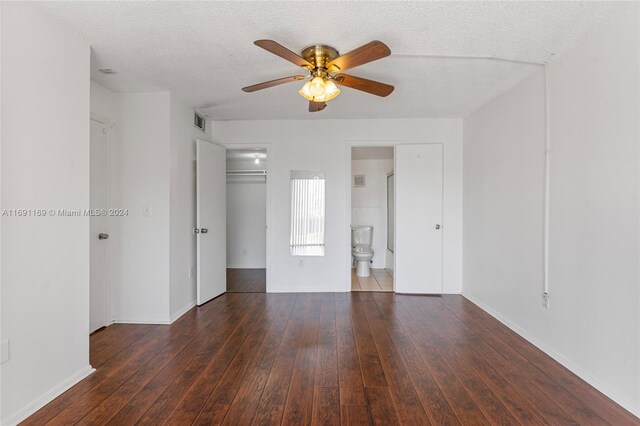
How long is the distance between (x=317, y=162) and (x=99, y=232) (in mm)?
2635

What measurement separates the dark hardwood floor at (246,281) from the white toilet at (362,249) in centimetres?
158

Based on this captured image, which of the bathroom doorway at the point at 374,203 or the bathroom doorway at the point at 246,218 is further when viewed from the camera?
the bathroom doorway at the point at 246,218

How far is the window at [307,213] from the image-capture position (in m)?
4.21

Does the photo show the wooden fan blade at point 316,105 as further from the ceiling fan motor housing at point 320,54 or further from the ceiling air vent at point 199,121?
the ceiling air vent at point 199,121

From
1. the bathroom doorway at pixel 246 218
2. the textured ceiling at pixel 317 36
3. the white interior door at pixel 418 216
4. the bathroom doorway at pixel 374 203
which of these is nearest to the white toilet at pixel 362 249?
the bathroom doorway at pixel 374 203

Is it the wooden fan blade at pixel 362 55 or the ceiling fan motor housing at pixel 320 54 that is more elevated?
the ceiling fan motor housing at pixel 320 54

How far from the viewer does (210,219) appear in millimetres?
3795

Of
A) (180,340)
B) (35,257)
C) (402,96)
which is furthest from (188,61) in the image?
(180,340)

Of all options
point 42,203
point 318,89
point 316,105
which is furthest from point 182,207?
point 318,89

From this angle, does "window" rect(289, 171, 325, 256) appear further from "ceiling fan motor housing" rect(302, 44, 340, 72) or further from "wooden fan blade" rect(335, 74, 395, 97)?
"ceiling fan motor housing" rect(302, 44, 340, 72)

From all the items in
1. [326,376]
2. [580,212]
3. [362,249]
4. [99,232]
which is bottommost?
[326,376]

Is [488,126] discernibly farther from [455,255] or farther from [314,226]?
[314,226]

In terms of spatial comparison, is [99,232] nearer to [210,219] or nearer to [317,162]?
[210,219]

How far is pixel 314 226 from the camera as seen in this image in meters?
4.21
